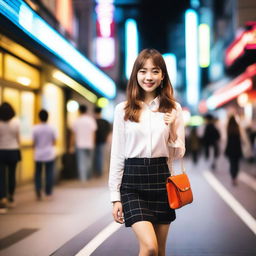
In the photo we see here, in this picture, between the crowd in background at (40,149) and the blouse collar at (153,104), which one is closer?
the blouse collar at (153,104)

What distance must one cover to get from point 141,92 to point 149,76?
0.58 feet

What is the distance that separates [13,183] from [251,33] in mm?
12520

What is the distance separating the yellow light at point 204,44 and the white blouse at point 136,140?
46.4 meters

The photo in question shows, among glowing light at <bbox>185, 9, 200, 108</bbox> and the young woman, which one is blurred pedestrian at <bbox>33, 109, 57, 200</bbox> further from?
glowing light at <bbox>185, 9, 200, 108</bbox>

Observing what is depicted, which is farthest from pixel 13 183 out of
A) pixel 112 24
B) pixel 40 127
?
pixel 112 24

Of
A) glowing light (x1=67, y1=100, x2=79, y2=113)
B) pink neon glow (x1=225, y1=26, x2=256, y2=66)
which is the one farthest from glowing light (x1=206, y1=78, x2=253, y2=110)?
glowing light (x1=67, y1=100, x2=79, y2=113)

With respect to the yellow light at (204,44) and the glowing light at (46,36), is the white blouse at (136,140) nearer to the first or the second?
the glowing light at (46,36)

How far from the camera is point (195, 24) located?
67.2 meters

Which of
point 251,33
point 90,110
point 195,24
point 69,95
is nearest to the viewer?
point 69,95

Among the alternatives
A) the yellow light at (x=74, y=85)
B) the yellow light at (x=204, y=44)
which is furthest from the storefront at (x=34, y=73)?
the yellow light at (x=204, y=44)

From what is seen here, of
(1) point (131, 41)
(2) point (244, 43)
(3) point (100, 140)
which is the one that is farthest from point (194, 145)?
(1) point (131, 41)

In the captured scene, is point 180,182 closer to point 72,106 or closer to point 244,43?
point 72,106

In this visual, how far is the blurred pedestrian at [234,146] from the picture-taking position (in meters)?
11.8

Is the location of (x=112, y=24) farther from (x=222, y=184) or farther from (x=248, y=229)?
(x=248, y=229)
